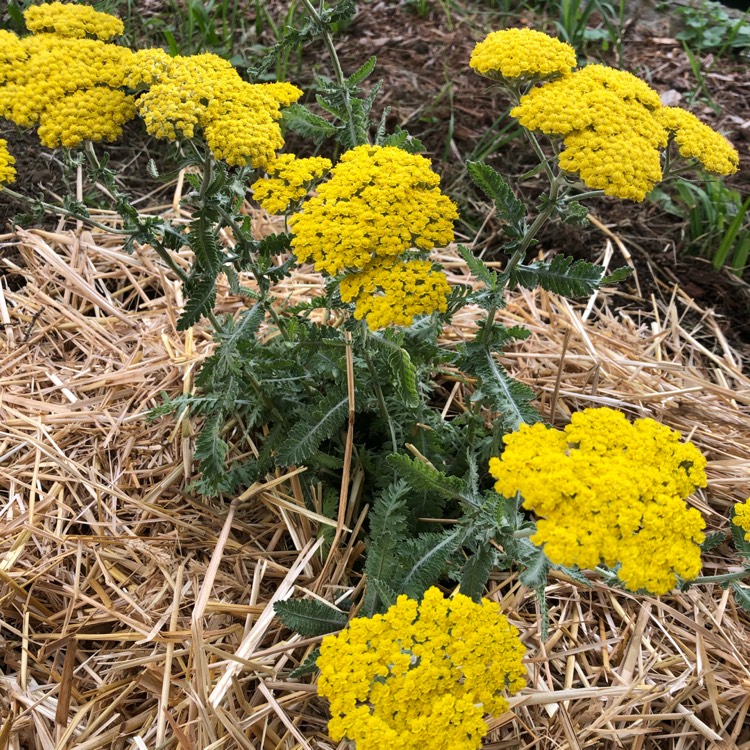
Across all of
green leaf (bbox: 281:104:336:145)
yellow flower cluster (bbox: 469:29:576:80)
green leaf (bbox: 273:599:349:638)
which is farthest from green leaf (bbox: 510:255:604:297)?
green leaf (bbox: 273:599:349:638)

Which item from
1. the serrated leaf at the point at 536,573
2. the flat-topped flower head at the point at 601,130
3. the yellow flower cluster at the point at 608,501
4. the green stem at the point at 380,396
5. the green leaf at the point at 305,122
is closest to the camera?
the yellow flower cluster at the point at 608,501

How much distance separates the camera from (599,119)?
233cm

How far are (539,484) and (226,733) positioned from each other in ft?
5.00

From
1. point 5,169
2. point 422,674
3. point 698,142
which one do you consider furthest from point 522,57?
point 422,674

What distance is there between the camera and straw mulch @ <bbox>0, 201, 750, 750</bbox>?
2.55m

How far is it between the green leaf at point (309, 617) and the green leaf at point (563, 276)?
1462mm

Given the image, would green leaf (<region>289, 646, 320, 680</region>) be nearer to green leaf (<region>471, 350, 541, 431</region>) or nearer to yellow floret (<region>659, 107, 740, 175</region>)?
green leaf (<region>471, 350, 541, 431</region>)

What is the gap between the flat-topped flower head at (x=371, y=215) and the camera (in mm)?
2305

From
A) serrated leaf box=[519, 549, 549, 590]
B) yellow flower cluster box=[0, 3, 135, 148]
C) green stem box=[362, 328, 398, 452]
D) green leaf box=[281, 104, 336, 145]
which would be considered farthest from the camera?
green leaf box=[281, 104, 336, 145]

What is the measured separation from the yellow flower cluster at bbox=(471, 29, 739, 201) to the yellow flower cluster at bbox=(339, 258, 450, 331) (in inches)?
23.9

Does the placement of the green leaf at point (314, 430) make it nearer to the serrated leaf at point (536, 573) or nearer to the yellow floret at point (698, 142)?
the serrated leaf at point (536, 573)

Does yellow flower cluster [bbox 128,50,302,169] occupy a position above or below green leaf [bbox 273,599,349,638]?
above

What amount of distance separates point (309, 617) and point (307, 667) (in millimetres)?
180

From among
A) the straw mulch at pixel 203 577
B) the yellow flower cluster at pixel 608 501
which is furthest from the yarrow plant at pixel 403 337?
the straw mulch at pixel 203 577
